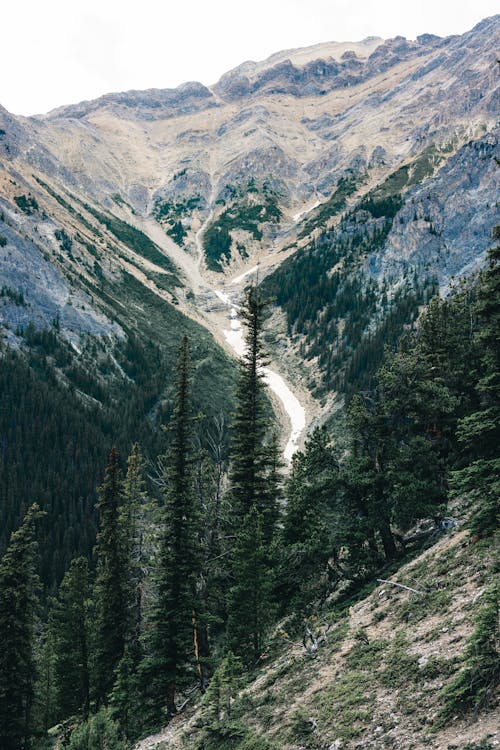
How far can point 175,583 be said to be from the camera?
2269 cm

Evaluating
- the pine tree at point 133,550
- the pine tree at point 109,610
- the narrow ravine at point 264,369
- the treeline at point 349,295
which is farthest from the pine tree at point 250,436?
the treeline at point 349,295

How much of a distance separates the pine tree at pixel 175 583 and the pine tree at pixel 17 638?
30.3 ft

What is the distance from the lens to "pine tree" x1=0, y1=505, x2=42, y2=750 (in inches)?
1038

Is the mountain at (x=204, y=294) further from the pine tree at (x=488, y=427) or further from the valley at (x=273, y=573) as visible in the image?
the pine tree at (x=488, y=427)

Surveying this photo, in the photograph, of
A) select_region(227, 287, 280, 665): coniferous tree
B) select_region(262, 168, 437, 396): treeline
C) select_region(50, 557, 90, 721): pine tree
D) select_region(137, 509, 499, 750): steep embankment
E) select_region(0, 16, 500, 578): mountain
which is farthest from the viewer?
select_region(262, 168, 437, 396): treeline

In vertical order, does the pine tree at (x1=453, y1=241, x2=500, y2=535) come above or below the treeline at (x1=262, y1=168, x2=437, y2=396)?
below

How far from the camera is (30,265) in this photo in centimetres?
11562

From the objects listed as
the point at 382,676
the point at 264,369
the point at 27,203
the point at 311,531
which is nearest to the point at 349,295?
the point at 264,369

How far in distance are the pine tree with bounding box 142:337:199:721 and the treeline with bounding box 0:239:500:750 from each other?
0.07m

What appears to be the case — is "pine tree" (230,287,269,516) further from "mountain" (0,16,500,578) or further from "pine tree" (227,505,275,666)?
"mountain" (0,16,500,578)

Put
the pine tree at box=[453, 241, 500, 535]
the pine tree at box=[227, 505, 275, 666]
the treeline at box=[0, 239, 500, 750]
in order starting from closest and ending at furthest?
the pine tree at box=[453, 241, 500, 535] < the treeline at box=[0, 239, 500, 750] < the pine tree at box=[227, 505, 275, 666]

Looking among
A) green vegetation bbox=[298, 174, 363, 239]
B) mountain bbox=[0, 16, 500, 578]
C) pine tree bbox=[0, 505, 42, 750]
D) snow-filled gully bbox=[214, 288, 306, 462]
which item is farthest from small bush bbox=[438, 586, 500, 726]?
green vegetation bbox=[298, 174, 363, 239]

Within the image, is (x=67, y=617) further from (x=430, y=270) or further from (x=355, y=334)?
(x=430, y=270)

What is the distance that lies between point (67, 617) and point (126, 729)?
47.6 feet
